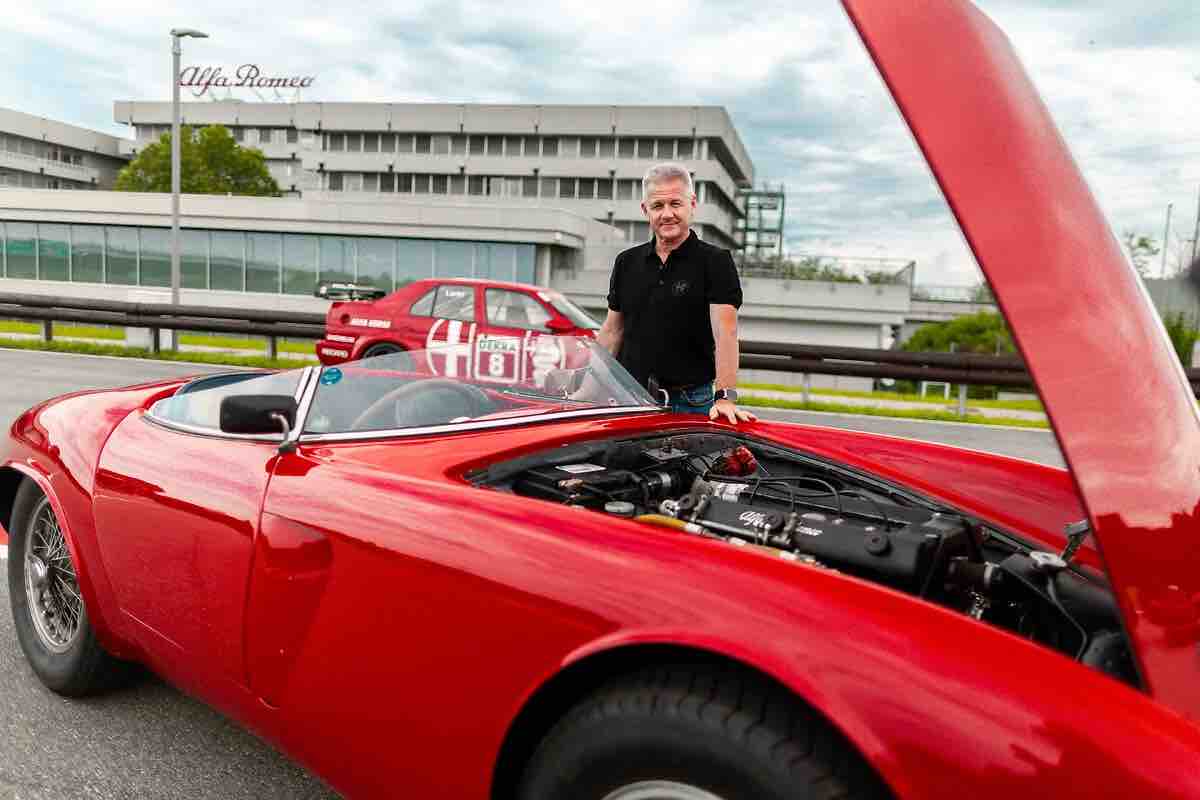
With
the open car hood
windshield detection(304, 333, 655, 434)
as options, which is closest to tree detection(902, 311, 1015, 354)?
windshield detection(304, 333, 655, 434)

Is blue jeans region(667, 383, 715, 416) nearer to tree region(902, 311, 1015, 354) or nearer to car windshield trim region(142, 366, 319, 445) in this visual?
car windshield trim region(142, 366, 319, 445)

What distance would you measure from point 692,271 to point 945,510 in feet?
5.86

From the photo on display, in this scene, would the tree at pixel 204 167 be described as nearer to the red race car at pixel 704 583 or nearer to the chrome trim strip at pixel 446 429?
the chrome trim strip at pixel 446 429

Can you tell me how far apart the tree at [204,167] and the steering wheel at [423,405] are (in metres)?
55.8

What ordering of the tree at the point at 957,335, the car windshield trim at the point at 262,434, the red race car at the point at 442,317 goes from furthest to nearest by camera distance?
the tree at the point at 957,335 → the red race car at the point at 442,317 → the car windshield trim at the point at 262,434

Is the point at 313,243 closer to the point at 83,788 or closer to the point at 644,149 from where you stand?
the point at 644,149

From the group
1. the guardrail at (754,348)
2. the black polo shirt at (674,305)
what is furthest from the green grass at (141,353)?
the black polo shirt at (674,305)

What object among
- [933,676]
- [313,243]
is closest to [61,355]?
[933,676]

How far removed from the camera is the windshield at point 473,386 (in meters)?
2.31

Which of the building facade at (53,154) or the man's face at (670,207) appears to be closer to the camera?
the man's face at (670,207)

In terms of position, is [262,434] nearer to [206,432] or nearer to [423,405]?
[206,432]

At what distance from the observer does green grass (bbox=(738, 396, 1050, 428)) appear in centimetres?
1143

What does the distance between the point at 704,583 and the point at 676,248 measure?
9.15ft

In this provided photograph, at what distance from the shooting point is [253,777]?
2.33 metres
